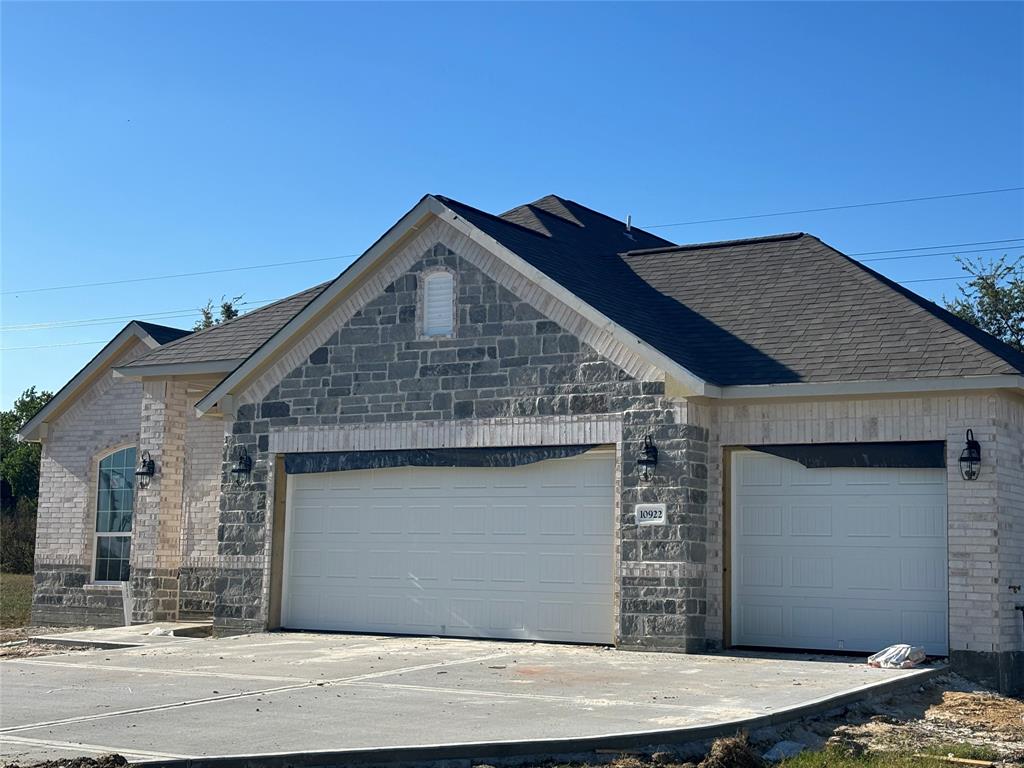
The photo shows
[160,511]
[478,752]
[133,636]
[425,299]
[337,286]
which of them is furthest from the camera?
[160,511]

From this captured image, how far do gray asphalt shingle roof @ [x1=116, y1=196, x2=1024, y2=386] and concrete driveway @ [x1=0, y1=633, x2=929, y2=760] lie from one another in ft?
11.5

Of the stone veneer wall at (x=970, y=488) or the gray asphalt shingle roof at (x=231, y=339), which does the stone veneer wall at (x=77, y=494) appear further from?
the stone veneer wall at (x=970, y=488)

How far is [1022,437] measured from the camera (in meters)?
15.2

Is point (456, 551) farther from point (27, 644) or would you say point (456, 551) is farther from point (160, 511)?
point (27, 644)

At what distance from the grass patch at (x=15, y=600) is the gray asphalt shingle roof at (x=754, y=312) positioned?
630 centimetres

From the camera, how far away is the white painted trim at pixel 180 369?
66.1 feet

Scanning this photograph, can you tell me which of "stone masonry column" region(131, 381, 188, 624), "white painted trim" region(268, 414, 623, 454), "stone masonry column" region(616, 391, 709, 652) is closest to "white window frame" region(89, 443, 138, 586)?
"stone masonry column" region(131, 381, 188, 624)

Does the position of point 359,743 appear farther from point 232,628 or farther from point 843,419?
point 232,628

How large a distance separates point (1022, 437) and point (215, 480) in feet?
39.9

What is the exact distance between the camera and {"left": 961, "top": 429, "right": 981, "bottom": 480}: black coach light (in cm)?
1413

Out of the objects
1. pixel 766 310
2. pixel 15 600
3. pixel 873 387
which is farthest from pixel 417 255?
pixel 15 600

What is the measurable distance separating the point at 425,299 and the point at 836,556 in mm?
6346

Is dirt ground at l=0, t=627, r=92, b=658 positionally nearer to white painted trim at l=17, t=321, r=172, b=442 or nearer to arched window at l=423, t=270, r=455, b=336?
white painted trim at l=17, t=321, r=172, b=442

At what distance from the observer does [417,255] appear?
17.5 m
